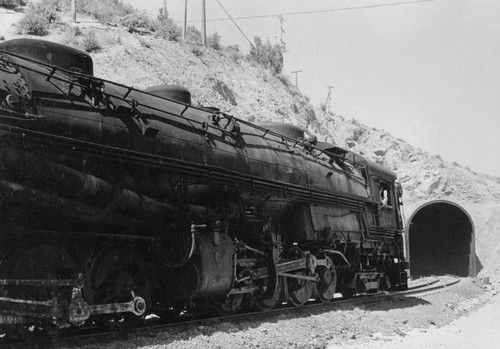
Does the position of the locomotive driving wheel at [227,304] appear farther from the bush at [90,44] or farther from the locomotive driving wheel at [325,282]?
the bush at [90,44]

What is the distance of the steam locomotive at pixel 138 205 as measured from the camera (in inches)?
232

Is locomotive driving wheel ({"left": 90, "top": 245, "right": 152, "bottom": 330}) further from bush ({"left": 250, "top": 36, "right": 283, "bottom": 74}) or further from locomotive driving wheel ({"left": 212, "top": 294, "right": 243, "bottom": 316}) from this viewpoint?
bush ({"left": 250, "top": 36, "right": 283, "bottom": 74})

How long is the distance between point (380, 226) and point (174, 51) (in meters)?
17.3

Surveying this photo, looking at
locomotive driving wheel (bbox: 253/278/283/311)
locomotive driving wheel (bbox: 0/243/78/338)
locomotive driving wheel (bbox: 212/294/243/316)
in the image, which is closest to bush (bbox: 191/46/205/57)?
locomotive driving wheel (bbox: 253/278/283/311)

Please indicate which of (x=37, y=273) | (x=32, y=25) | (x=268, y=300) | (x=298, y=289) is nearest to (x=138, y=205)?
(x=37, y=273)

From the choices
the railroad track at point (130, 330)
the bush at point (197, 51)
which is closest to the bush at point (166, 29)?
the bush at point (197, 51)

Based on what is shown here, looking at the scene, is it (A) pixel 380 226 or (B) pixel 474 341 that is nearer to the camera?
(B) pixel 474 341

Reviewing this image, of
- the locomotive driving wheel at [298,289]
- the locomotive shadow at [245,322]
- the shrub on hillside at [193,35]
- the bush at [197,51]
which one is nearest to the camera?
the locomotive shadow at [245,322]

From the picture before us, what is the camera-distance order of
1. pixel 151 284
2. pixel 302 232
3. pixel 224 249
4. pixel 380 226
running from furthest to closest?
pixel 380 226, pixel 302 232, pixel 224 249, pixel 151 284

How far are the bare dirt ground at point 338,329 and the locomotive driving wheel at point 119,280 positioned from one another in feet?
1.55

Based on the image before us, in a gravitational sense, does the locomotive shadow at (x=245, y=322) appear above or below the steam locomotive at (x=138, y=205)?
below

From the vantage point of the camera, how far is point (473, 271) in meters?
25.0

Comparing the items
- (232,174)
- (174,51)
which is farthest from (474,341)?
(174,51)

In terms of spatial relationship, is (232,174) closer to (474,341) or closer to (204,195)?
(204,195)
